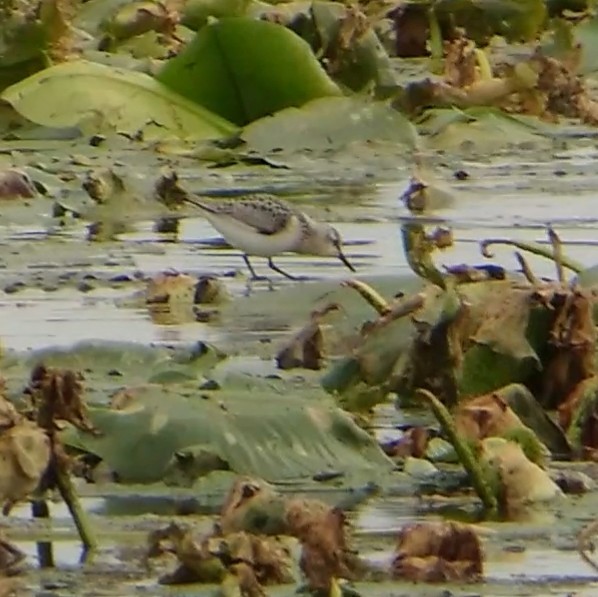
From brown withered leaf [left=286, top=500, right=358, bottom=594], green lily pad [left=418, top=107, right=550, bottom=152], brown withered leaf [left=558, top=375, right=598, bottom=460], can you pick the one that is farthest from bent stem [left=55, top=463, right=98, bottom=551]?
green lily pad [left=418, top=107, right=550, bottom=152]

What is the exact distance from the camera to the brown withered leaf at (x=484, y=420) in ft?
12.2

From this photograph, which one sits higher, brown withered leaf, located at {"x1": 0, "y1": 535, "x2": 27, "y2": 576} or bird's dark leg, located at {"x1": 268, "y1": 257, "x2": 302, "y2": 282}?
brown withered leaf, located at {"x1": 0, "y1": 535, "x2": 27, "y2": 576}

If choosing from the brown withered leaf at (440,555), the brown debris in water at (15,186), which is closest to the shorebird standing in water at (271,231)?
the brown debris in water at (15,186)

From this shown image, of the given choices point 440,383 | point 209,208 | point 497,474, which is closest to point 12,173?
point 209,208

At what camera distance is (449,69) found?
8.96 metres

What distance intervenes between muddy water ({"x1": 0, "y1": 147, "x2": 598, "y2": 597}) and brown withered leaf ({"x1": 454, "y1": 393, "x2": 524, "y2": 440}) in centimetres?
14

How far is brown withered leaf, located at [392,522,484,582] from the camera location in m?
3.20

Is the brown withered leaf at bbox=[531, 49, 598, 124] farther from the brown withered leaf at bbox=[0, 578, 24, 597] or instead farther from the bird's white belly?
the brown withered leaf at bbox=[0, 578, 24, 597]

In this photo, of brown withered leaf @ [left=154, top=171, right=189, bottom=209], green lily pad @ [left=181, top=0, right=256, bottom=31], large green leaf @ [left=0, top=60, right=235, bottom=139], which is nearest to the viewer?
brown withered leaf @ [left=154, top=171, right=189, bottom=209]

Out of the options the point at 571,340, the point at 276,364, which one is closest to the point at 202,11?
the point at 276,364

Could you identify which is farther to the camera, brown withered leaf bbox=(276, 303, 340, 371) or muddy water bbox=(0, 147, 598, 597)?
brown withered leaf bbox=(276, 303, 340, 371)

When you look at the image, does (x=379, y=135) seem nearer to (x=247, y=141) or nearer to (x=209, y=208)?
(x=247, y=141)

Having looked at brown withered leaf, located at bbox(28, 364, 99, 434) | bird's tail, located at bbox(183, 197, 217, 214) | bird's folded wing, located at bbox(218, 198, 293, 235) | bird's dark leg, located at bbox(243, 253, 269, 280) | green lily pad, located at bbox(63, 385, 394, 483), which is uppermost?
brown withered leaf, located at bbox(28, 364, 99, 434)

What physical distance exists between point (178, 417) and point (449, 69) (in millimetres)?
5298
